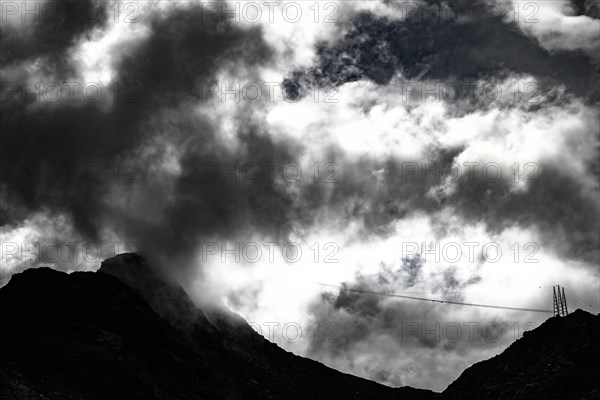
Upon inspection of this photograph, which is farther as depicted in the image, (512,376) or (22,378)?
(512,376)

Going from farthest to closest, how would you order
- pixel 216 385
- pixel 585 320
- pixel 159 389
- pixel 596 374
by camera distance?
1. pixel 216 385
2. pixel 585 320
3. pixel 159 389
4. pixel 596 374

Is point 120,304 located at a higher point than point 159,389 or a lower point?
higher

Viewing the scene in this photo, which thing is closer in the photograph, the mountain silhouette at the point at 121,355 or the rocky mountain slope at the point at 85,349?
the rocky mountain slope at the point at 85,349

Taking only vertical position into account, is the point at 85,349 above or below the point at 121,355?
below

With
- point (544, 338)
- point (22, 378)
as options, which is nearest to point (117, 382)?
point (22, 378)

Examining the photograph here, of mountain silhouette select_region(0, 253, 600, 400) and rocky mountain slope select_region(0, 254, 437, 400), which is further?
mountain silhouette select_region(0, 253, 600, 400)

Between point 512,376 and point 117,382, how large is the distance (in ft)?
371

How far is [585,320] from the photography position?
565 ft

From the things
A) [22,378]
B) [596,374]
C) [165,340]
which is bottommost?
[22,378]

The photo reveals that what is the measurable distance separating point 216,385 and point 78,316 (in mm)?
48572

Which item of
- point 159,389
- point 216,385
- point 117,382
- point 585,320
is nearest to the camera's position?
point 117,382

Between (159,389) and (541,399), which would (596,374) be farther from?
(159,389)

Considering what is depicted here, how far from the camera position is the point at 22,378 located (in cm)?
11856

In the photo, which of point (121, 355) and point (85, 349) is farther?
point (121, 355)
